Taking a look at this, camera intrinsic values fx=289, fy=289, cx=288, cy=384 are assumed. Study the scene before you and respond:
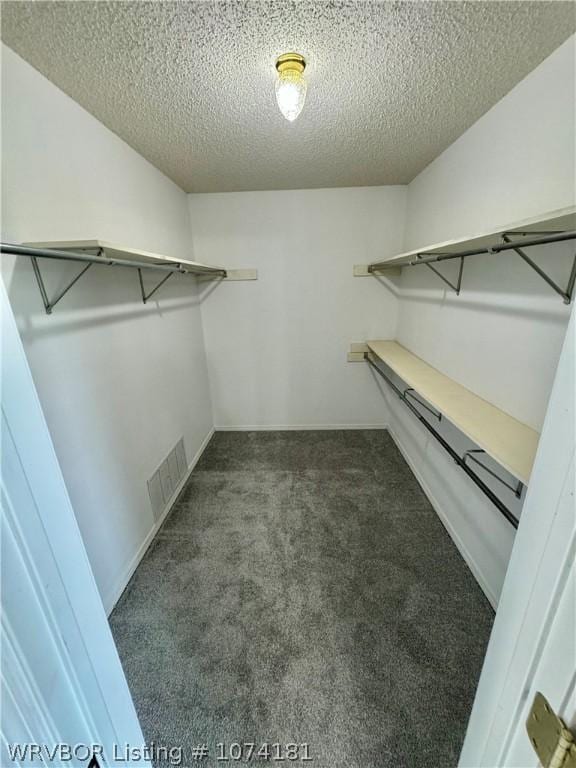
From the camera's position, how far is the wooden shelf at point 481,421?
1081 mm

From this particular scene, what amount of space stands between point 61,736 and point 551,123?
2.30m

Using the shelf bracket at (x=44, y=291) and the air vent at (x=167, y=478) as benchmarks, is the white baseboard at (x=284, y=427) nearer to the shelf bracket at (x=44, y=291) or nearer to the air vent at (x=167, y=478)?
the air vent at (x=167, y=478)

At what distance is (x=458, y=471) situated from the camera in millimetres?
1834

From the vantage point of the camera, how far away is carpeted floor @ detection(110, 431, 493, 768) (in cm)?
108

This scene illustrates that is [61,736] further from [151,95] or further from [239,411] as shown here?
[239,411]

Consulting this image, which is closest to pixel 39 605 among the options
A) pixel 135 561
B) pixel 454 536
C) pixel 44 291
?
pixel 44 291

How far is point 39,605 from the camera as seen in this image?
19.7 inches

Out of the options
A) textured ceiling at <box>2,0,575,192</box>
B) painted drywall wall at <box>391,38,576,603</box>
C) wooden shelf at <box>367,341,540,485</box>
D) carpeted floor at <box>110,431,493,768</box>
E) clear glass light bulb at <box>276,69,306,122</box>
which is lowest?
carpeted floor at <box>110,431,493,768</box>

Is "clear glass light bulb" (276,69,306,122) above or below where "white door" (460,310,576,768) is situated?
above

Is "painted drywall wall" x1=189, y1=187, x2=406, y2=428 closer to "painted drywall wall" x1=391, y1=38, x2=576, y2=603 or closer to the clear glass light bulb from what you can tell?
"painted drywall wall" x1=391, y1=38, x2=576, y2=603

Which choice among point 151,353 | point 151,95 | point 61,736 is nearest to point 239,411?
point 151,353

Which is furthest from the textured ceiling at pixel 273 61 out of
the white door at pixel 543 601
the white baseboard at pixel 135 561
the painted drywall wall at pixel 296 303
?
the white baseboard at pixel 135 561

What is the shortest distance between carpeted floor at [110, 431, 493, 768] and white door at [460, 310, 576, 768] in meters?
0.80

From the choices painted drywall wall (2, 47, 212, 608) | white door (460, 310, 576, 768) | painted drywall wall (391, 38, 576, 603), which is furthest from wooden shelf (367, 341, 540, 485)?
painted drywall wall (2, 47, 212, 608)
